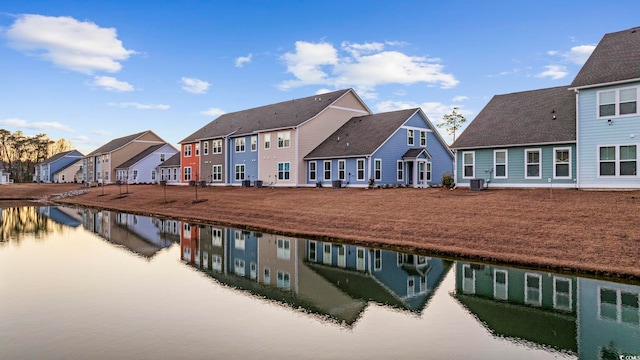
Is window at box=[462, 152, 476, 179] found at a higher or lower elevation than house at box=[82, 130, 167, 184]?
lower

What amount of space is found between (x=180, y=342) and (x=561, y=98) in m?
28.1

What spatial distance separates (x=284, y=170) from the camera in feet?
141

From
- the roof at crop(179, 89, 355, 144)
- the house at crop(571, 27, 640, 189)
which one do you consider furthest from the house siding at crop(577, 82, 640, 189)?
the roof at crop(179, 89, 355, 144)

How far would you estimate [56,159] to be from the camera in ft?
326

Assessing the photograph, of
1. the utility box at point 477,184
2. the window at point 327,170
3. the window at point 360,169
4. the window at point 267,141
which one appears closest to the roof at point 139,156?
the window at point 267,141

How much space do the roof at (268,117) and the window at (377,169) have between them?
29.5 feet

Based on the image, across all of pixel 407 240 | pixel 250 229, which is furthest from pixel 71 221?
pixel 407 240

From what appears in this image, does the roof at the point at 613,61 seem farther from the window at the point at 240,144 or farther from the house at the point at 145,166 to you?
the house at the point at 145,166

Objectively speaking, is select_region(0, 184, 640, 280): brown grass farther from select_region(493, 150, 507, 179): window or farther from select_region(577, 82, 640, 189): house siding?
select_region(493, 150, 507, 179): window

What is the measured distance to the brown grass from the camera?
51.7 feet

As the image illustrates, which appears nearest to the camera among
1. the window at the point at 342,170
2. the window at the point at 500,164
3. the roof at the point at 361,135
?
the window at the point at 500,164

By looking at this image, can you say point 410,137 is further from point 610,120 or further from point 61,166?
point 61,166

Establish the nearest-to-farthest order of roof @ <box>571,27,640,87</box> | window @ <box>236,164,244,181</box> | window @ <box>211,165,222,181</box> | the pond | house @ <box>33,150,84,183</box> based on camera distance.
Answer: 1. the pond
2. roof @ <box>571,27,640,87</box>
3. window @ <box>236,164,244,181</box>
4. window @ <box>211,165,222,181</box>
5. house @ <box>33,150,84,183</box>

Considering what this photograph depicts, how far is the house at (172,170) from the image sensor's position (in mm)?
64312
